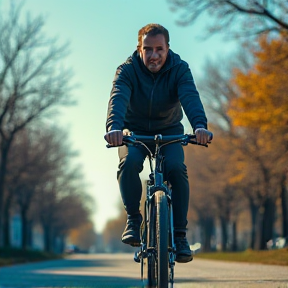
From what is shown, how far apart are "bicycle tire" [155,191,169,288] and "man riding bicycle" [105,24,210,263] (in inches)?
24.7

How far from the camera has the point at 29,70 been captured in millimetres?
33375

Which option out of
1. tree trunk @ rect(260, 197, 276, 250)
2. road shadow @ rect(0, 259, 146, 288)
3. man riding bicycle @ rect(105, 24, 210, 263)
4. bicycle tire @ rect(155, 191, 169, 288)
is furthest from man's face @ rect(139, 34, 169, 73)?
tree trunk @ rect(260, 197, 276, 250)

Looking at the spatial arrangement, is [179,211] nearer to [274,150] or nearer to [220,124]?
[274,150]

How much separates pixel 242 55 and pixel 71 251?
255 ft

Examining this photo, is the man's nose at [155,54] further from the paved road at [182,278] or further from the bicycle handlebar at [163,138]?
the paved road at [182,278]

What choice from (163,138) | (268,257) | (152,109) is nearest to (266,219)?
(268,257)

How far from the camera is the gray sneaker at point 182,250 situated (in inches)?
226

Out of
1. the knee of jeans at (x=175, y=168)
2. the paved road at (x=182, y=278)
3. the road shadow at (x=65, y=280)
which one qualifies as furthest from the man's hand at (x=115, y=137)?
the paved road at (x=182, y=278)

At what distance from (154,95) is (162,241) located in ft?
4.69

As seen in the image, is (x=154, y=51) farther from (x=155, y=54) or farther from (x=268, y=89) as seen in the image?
(x=268, y=89)

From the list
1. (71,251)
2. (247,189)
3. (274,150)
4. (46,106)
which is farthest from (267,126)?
(71,251)

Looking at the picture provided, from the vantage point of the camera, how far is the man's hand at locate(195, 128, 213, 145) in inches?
216

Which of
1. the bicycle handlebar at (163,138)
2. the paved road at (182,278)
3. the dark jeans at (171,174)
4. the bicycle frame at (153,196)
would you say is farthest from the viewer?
the paved road at (182,278)

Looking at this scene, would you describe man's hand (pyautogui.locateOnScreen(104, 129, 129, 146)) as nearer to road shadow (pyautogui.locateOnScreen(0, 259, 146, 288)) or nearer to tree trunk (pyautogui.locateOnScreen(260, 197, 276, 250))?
road shadow (pyautogui.locateOnScreen(0, 259, 146, 288))
